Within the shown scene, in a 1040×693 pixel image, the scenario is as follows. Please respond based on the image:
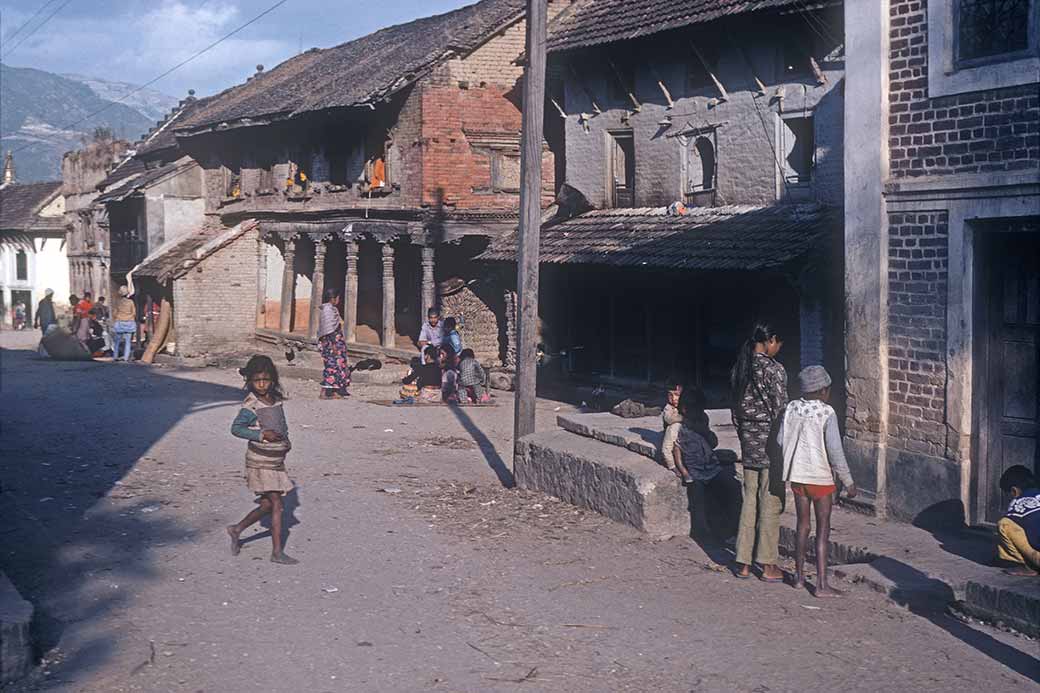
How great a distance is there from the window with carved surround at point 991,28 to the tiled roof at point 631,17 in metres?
5.84

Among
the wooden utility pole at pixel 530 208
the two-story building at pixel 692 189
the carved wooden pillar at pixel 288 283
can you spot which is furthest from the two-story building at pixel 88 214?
the wooden utility pole at pixel 530 208

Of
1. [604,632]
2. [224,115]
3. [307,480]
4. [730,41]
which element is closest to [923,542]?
[604,632]

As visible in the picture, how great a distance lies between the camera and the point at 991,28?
9344 millimetres

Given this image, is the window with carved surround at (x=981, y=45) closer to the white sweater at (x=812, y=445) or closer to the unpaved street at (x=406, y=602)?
the white sweater at (x=812, y=445)

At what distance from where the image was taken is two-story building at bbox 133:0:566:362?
2523 cm

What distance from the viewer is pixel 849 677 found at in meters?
6.41

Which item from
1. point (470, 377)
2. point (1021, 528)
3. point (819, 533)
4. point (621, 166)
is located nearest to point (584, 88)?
point (621, 166)

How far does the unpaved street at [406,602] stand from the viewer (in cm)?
640

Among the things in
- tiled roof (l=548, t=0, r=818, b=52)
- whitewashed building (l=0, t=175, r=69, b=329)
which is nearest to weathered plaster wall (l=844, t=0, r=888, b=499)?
tiled roof (l=548, t=0, r=818, b=52)

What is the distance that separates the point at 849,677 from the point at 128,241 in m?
33.2

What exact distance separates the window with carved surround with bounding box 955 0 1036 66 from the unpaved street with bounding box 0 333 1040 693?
452 centimetres

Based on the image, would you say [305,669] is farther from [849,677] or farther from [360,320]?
[360,320]

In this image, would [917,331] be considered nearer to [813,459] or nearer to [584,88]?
[813,459]

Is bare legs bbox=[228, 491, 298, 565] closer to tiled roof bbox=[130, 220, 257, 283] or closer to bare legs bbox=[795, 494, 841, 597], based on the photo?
bare legs bbox=[795, 494, 841, 597]
